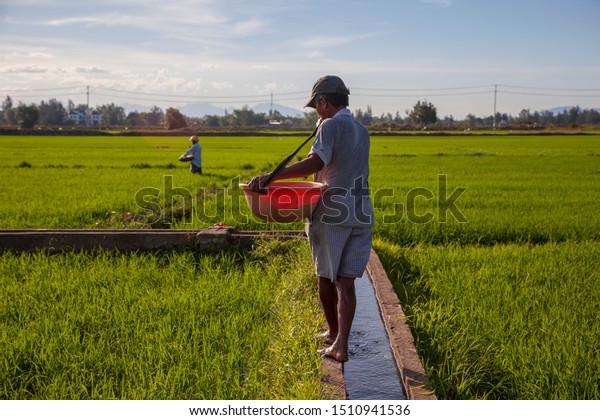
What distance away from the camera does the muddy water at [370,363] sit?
2906 millimetres

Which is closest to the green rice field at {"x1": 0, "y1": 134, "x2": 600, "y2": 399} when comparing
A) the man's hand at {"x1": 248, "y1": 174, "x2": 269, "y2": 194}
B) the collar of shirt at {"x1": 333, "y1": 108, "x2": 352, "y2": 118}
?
the man's hand at {"x1": 248, "y1": 174, "x2": 269, "y2": 194}

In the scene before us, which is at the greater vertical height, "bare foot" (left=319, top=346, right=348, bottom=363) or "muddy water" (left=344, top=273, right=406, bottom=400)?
"bare foot" (left=319, top=346, right=348, bottom=363)

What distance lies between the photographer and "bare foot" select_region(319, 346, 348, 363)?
3.08 meters

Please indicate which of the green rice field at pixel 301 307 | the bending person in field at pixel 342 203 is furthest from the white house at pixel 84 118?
the bending person in field at pixel 342 203

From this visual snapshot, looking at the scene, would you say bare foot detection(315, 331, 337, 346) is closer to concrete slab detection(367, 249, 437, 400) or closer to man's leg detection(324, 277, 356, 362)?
man's leg detection(324, 277, 356, 362)

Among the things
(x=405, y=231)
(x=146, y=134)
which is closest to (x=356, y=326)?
(x=405, y=231)

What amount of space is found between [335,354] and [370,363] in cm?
25

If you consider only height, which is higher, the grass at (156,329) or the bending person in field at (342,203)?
the bending person in field at (342,203)

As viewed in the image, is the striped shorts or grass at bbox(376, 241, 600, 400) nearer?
grass at bbox(376, 241, 600, 400)

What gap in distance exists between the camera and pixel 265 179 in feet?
9.67

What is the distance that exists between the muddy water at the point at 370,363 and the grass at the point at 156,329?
0.23 meters

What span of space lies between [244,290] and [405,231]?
10.2ft

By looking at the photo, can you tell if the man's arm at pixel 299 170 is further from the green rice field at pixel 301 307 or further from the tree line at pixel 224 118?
the tree line at pixel 224 118
